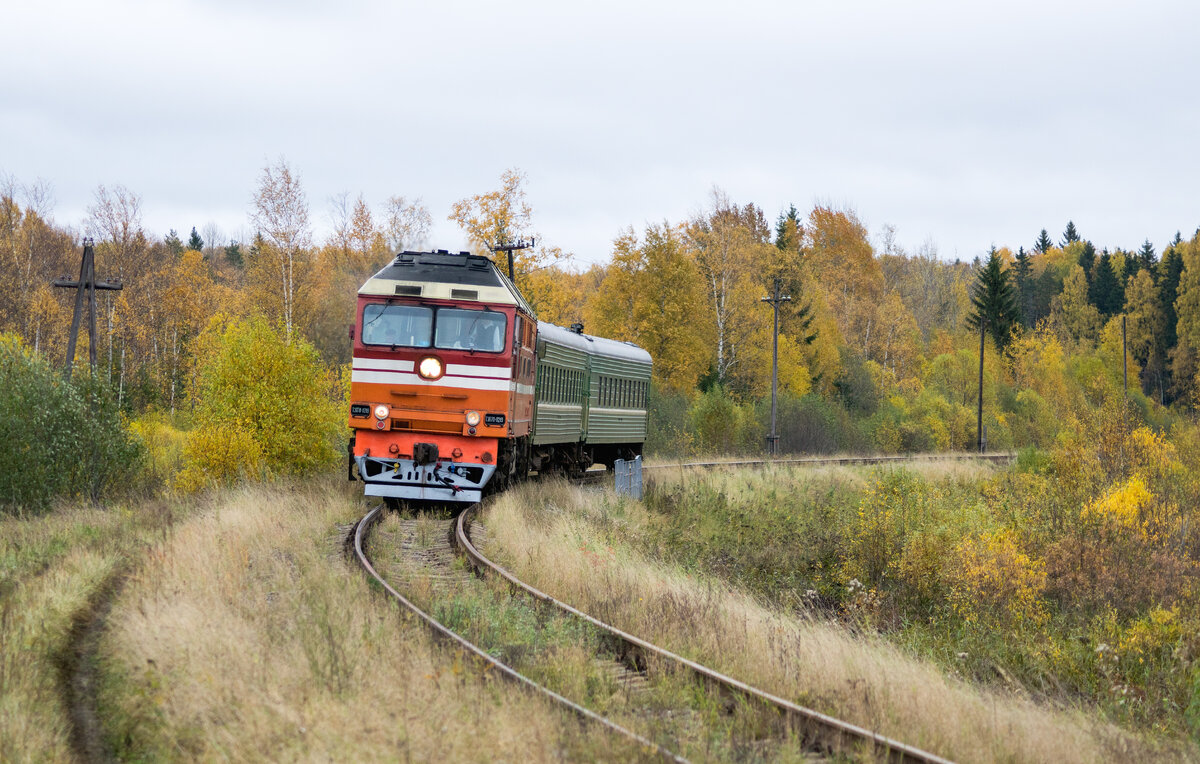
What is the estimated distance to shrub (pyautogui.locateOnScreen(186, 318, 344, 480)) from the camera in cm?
1878

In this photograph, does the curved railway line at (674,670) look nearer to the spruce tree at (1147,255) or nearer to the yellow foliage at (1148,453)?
the yellow foliage at (1148,453)

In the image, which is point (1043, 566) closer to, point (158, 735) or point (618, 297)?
point (158, 735)

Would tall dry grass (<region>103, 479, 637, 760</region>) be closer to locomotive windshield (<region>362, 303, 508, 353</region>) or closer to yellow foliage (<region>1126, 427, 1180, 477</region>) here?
locomotive windshield (<region>362, 303, 508, 353</region>)

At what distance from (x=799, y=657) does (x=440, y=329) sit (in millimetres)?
8561

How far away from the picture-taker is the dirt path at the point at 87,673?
19.4ft

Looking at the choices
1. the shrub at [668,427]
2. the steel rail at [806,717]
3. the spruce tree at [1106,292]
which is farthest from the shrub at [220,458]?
the spruce tree at [1106,292]

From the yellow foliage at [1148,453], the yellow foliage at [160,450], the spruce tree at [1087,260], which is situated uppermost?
the spruce tree at [1087,260]

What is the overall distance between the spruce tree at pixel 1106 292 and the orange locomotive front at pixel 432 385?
82128 mm

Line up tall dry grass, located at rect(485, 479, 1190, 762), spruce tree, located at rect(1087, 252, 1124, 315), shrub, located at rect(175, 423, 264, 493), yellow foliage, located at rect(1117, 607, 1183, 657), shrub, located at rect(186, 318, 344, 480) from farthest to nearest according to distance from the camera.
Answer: spruce tree, located at rect(1087, 252, 1124, 315) < shrub, located at rect(186, 318, 344, 480) < shrub, located at rect(175, 423, 264, 493) < yellow foliage, located at rect(1117, 607, 1183, 657) < tall dry grass, located at rect(485, 479, 1190, 762)

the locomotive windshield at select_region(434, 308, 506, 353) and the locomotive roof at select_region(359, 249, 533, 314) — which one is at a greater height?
the locomotive roof at select_region(359, 249, 533, 314)

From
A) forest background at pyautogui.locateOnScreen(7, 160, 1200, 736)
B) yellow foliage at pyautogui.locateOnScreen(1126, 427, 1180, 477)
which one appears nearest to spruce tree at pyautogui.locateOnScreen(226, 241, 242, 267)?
forest background at pyautogui.locateOnScreen(7, 160, 1200, 736)

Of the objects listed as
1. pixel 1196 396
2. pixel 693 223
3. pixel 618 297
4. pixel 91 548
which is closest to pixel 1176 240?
pixel 1196 396

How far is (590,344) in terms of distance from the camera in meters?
22.2

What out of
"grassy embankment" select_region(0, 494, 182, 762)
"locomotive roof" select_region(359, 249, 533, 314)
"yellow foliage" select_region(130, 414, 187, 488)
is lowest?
"grassy embankment" select_region(0, 494, 182, 762)
